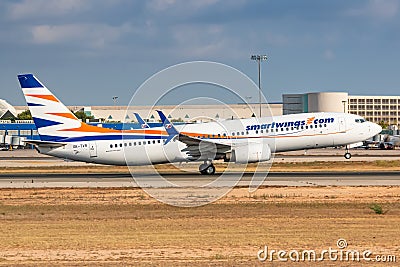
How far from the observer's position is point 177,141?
47.8 m

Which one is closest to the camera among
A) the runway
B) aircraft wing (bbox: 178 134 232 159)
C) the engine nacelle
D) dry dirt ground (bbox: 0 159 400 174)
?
the runway

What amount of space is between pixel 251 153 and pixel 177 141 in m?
5.58

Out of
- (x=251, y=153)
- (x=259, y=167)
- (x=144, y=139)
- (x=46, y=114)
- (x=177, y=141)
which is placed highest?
(x=46, y=114)

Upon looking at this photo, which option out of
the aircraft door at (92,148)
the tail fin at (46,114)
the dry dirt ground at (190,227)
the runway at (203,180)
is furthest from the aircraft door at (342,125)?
the tail fin at (46,114)

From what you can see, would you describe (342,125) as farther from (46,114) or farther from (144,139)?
(46,114)

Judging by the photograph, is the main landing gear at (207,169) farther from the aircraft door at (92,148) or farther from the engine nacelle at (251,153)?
the aircraft door at (92,148)

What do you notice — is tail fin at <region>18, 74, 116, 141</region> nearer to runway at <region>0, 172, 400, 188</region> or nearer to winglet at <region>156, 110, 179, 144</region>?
runway at <region>0, 172, 400, 188</region>

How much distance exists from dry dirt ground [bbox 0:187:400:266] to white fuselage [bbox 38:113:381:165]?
38.5 feet

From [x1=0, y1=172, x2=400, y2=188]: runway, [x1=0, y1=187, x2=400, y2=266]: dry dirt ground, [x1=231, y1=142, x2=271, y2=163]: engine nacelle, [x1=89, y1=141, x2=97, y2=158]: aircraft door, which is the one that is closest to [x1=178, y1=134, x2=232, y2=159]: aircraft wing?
[x1=231, y1=142, x2=271, y2=163]: engine nacelle

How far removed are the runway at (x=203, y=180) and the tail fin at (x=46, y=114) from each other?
3060 mm

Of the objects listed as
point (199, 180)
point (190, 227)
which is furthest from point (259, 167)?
point (190, 227)

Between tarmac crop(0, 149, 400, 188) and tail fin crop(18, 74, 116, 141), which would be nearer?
tarmac crop(0, 149, 400, 188)

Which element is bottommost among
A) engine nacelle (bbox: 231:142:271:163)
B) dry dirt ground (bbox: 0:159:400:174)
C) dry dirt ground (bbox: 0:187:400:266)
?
dry dirt ground (bbox: 0:187:400:266)

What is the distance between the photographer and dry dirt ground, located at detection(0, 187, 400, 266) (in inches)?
718
